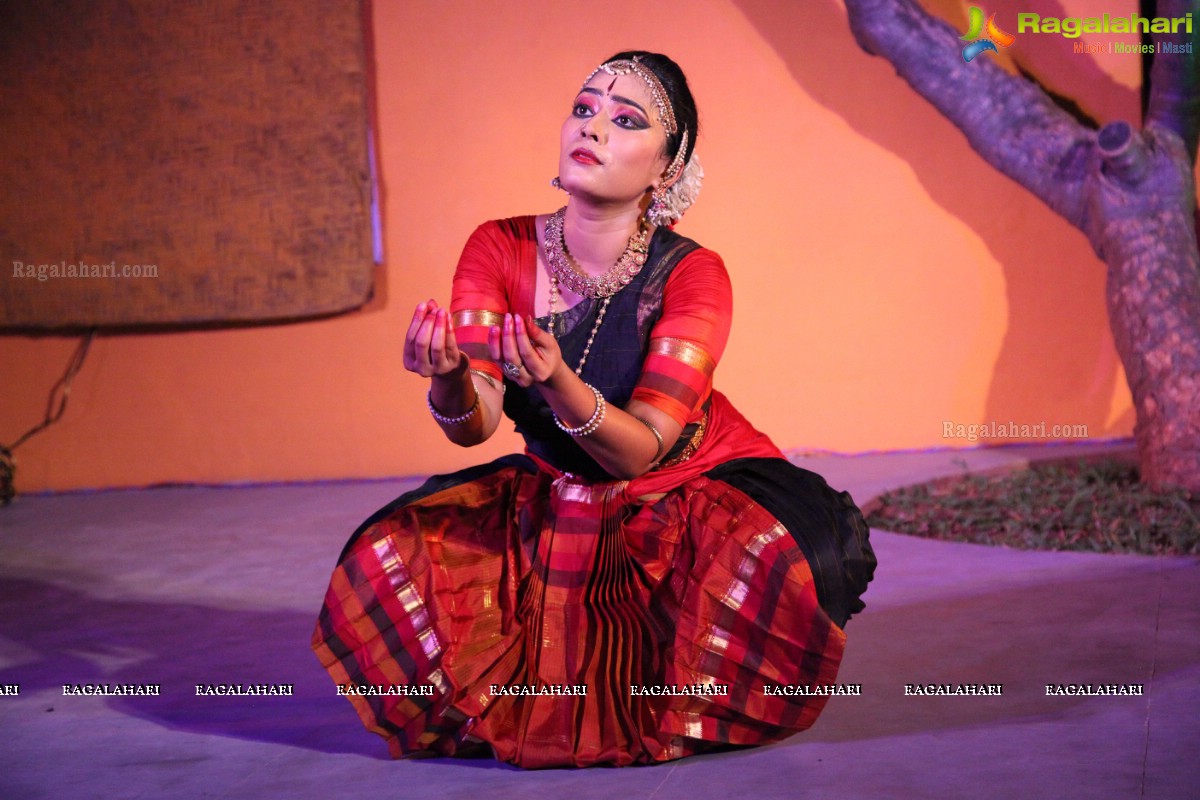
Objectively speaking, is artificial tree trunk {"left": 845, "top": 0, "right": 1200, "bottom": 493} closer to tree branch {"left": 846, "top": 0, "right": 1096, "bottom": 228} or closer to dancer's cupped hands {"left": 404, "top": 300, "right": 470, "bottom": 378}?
tree branch {"left": 846, "top": 0, "right": 1096, "bottom": 228}

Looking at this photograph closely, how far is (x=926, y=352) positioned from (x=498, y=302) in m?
3.73

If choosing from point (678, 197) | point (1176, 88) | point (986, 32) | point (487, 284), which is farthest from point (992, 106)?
point (487, 284)

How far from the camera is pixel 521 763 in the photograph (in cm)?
225

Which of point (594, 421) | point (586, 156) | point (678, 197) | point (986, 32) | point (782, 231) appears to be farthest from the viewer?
point (782, 231)

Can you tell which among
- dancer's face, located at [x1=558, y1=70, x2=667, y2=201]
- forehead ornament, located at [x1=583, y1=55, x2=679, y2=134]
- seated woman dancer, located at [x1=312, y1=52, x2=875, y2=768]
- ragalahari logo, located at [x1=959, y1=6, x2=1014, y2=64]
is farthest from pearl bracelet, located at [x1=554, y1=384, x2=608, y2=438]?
ragalahari logo, located at [x1=959, y1=6, x2=1014, y2=64]

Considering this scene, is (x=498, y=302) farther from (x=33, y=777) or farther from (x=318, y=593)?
(x=318, y=593)

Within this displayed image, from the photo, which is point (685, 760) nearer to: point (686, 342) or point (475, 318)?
point (686, 342)

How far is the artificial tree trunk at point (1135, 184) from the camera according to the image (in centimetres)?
448

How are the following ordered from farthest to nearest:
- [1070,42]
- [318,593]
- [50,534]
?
[1070,42]
[50,534]
[318,593]

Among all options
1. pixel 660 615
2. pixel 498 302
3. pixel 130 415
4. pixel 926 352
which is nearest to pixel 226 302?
pixel 130 415

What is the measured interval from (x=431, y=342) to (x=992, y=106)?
141 inches

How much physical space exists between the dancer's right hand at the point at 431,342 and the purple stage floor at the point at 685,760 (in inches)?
28.4

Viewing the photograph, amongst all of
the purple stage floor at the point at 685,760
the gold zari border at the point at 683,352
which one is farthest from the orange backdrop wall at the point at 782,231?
the gold zari border at the point at 683,352

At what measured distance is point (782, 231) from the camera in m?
5.94
